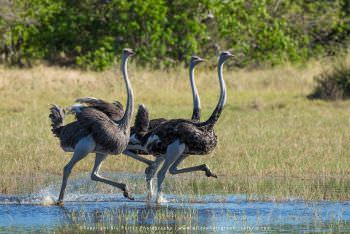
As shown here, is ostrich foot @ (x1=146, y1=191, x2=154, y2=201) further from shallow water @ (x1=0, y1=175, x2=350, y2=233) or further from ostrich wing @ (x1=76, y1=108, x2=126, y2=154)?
ostrich wing @ (x1=76, y1=108, x2=126, y2=154)

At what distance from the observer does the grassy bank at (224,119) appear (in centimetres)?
1248

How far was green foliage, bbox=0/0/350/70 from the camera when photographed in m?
26.3

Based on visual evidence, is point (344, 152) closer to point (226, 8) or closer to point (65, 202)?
point (65, 202)

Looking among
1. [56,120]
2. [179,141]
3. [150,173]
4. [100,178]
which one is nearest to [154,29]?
[56,120]

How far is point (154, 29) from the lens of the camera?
26156 millimetres

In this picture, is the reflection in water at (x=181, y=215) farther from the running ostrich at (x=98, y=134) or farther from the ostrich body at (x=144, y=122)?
the ostrich body at (x=144, y=122)

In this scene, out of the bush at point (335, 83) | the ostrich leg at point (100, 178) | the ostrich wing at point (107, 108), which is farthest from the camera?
the bush at point (335, 83)

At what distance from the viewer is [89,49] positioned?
27.9m

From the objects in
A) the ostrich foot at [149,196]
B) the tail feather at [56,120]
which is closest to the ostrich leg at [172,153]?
the ostrich foot at [149,196]

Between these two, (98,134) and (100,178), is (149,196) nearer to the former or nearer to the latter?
(100,178)

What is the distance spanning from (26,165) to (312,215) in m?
4.70

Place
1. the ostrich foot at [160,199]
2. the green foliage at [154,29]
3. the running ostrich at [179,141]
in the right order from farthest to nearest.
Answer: the green foliage at [154,29] < the running ostrich at [179,141] < the ostrich foot at [160,199]

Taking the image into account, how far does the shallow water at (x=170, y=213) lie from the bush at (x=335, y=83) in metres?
10.7

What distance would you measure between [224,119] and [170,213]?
29.1 ft
